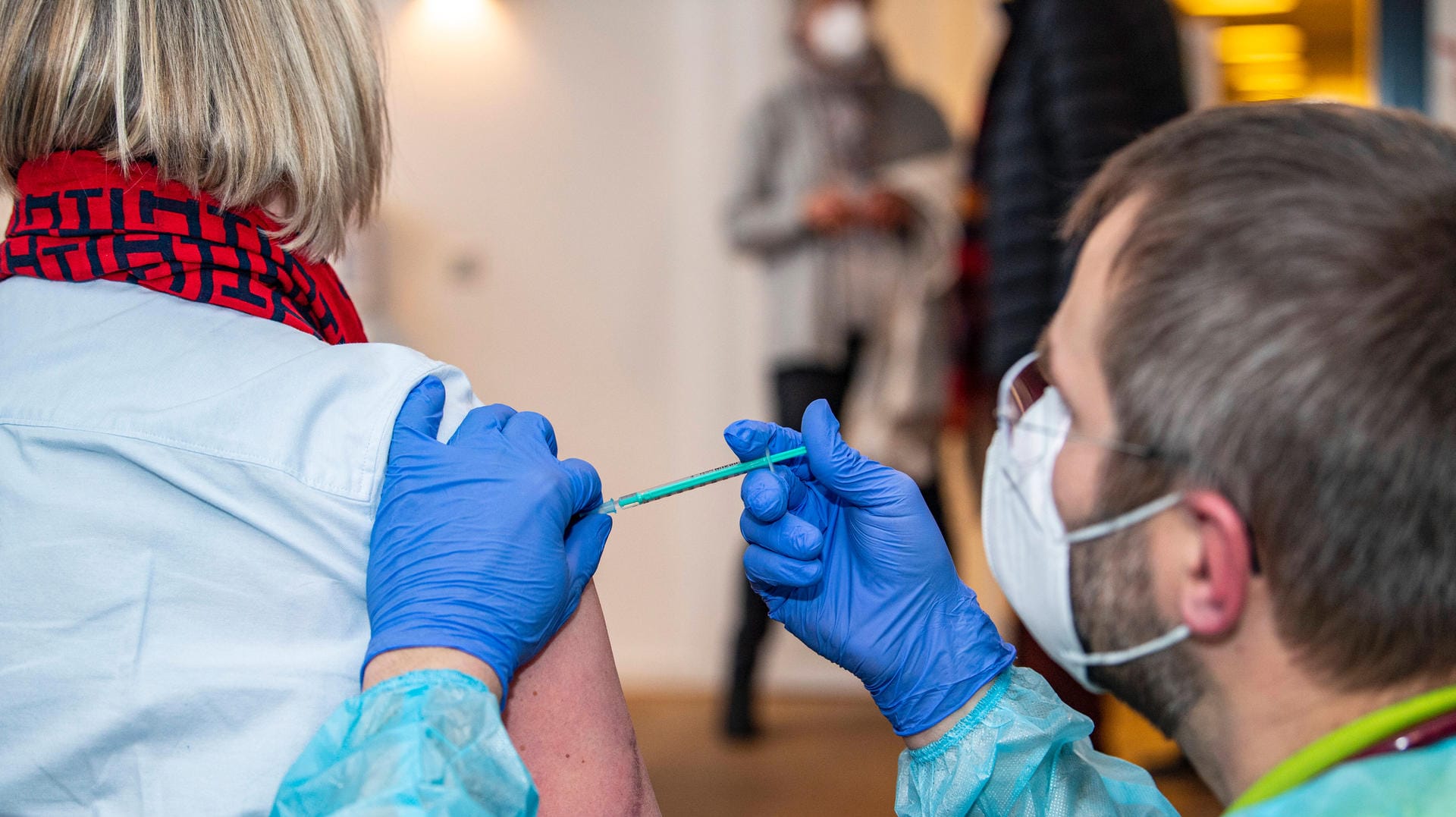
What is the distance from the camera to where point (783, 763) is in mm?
2504

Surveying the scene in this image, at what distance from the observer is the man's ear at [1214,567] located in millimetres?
657

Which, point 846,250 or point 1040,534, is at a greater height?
point 1040,534

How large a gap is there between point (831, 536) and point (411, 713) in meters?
0.43

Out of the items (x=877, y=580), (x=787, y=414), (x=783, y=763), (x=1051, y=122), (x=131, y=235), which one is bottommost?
(x=783, y=763)

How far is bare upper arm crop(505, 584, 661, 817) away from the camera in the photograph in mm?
771

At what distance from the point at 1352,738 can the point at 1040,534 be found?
24 centimetres

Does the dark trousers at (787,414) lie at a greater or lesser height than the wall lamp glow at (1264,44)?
lesser

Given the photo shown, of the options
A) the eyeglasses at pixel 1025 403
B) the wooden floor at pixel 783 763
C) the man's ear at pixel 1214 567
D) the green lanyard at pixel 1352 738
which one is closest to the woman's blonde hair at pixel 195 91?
the eyeglasses at pixel 1025 403

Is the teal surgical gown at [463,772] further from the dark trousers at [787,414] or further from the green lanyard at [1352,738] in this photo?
the dark trousers at [787,414]

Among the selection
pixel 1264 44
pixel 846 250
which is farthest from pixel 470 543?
pixel 1264 44

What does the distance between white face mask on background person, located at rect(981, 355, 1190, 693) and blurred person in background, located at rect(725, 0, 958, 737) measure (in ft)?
5.58

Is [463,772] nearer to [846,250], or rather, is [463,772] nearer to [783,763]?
[783,763]

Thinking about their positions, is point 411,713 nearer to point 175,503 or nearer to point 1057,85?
point 175,503

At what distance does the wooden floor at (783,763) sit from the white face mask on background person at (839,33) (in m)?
1.64
